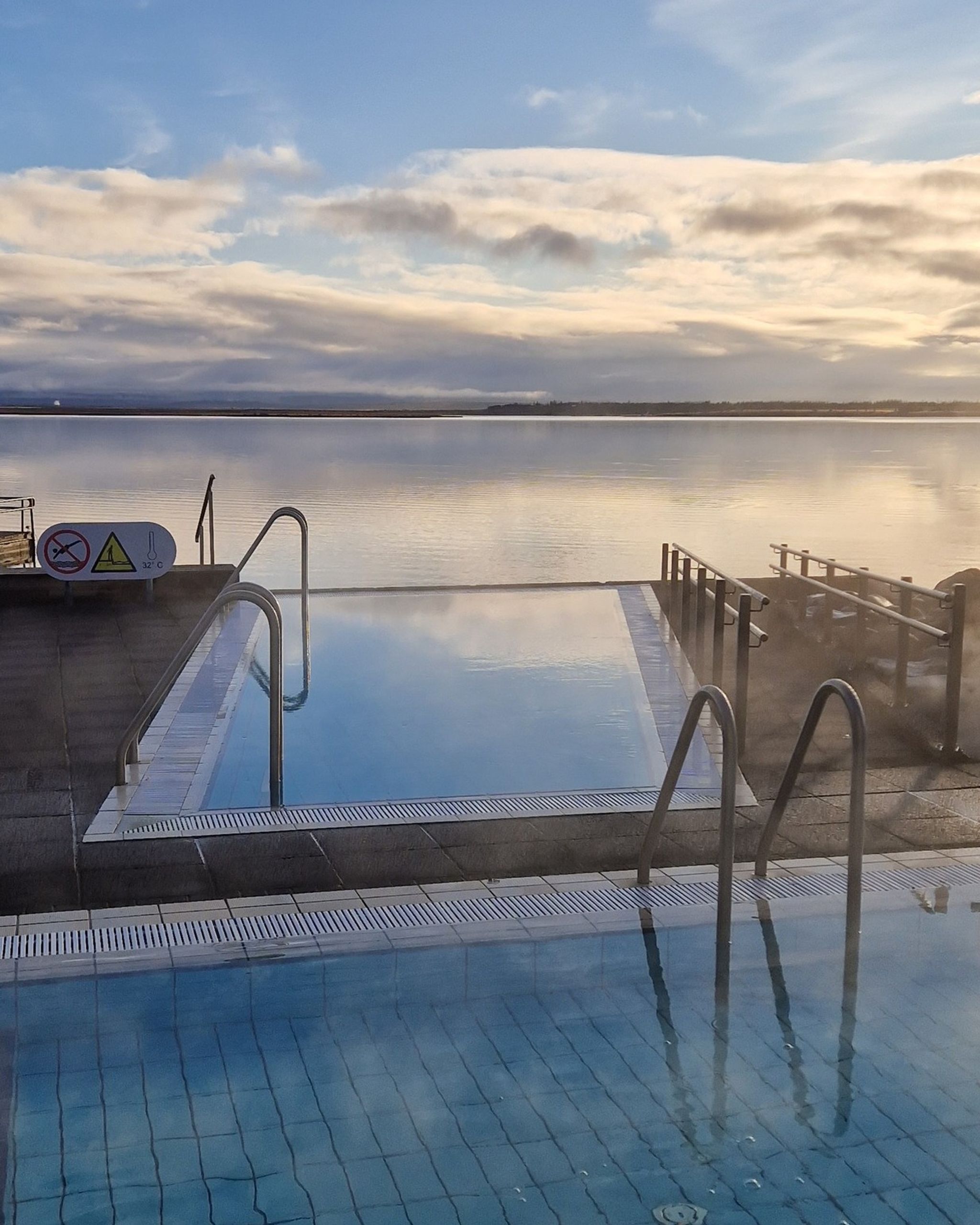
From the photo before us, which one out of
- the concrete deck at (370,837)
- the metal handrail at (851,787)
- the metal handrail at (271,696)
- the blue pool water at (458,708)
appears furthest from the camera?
the blue pool water at (458,708)

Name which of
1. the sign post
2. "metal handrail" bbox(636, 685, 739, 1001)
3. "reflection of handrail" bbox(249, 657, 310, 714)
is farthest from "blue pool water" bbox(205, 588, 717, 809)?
"metal handrail" bbox(636, 685, 739, 1001)

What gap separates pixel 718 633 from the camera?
22.0 feet

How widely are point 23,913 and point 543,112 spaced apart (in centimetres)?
1066

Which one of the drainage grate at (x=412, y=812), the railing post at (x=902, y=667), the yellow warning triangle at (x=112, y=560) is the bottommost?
the drainage grate at (x=412, y=812)

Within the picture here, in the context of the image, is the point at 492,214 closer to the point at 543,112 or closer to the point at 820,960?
Answer: the point at 543,112

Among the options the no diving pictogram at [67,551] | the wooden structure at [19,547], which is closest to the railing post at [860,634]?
the no diving pictogram at [67,551]

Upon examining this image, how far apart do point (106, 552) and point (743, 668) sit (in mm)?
6100

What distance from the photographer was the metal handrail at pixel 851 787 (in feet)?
10.9

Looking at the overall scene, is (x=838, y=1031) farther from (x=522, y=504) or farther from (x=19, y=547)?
(x=522, y=504)

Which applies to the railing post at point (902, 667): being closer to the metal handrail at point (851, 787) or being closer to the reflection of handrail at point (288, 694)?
the metal handrail at point (851, 787)

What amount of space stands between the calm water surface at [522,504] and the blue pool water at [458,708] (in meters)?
6.09

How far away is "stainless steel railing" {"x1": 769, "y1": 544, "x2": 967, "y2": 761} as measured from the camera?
5.55 meters

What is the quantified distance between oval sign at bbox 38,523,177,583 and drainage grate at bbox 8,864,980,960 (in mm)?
6539

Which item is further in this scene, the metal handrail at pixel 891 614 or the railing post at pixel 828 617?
the railing post at pixel 828 617
